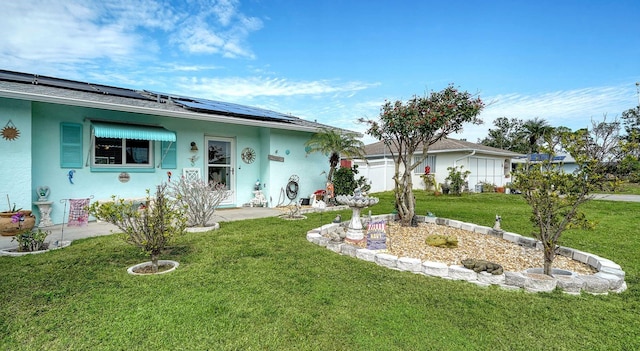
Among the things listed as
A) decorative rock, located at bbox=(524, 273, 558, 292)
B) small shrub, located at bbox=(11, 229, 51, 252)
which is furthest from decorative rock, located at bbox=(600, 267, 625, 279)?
small shrub, located at bbox=(11, 229, 51, 252)

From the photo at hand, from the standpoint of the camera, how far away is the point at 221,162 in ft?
34.6

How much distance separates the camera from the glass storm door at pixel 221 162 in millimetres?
10305

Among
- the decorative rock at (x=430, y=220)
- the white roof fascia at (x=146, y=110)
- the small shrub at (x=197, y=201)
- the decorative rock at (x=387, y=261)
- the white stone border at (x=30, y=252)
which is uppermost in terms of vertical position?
the white roof fascia at (x=146, y=110)

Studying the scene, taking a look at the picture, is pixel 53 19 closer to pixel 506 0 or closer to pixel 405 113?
pixel 405 113

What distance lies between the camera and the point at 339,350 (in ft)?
8.10

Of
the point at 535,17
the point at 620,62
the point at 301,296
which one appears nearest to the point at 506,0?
the point at 535,17

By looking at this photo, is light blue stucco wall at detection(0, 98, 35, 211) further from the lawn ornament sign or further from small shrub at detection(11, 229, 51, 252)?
the lawn ornament sign

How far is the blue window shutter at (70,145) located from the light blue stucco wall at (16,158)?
77 cm

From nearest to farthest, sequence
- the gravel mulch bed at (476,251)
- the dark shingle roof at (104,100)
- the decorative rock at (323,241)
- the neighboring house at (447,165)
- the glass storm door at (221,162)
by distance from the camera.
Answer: the gravel mulch bed at (476,251) → the decorative rock at (323,241) → the dark shingle roof at (104,100) → the glass storm door at (221,162) → the neighboring house at (447,165)

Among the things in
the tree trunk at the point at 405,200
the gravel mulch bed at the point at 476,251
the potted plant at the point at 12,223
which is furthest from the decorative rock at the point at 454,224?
the potted plant at the point at 12,223

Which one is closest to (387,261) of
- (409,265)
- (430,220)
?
(409,265)

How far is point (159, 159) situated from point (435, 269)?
324 inches

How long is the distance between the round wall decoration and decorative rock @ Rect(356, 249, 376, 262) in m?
6.99

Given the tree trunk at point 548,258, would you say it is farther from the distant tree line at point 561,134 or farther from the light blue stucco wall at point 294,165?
the light blue stucco wall at point 294,165
